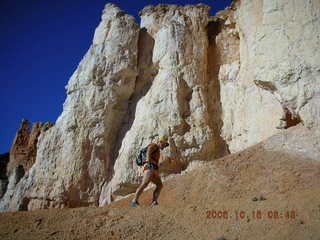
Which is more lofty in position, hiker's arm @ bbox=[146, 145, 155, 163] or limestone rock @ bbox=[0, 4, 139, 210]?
limestone rock @ bbox=[0, 4, 139, 210]

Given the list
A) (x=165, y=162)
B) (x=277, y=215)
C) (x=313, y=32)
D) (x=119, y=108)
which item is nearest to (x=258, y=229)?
(x=277, y=215)

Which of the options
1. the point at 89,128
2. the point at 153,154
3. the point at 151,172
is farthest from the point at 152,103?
Result: the point at 151,172

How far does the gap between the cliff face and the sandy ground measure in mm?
3269

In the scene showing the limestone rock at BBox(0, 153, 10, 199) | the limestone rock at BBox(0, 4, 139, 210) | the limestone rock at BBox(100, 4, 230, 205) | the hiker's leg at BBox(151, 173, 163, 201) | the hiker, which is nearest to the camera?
the hiker

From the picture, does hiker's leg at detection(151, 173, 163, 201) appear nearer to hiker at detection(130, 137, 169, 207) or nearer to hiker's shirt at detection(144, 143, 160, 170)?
hiker at detection(130, 137, 169, 207)

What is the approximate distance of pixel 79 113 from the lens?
43.0 ft

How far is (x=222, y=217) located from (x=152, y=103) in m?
7.68

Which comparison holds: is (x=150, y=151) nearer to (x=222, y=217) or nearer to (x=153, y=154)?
(x=153, y=154)

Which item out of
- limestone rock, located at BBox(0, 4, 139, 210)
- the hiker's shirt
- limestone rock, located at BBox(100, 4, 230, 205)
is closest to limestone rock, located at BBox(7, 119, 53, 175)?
limestone rock, located at BBox(0, 4, 139, 210)

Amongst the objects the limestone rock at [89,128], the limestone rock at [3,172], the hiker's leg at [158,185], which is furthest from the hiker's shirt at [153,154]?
the limestone rock at [3,172]

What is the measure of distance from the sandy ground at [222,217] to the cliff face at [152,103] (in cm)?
327

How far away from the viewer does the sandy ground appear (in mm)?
4539

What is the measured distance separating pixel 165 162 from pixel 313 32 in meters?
5.78

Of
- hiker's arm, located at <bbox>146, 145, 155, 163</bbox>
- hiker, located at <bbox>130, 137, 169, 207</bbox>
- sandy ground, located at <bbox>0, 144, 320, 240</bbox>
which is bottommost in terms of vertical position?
sandy ground, located at <bbox>0, 144, 320, 240</bbox>
